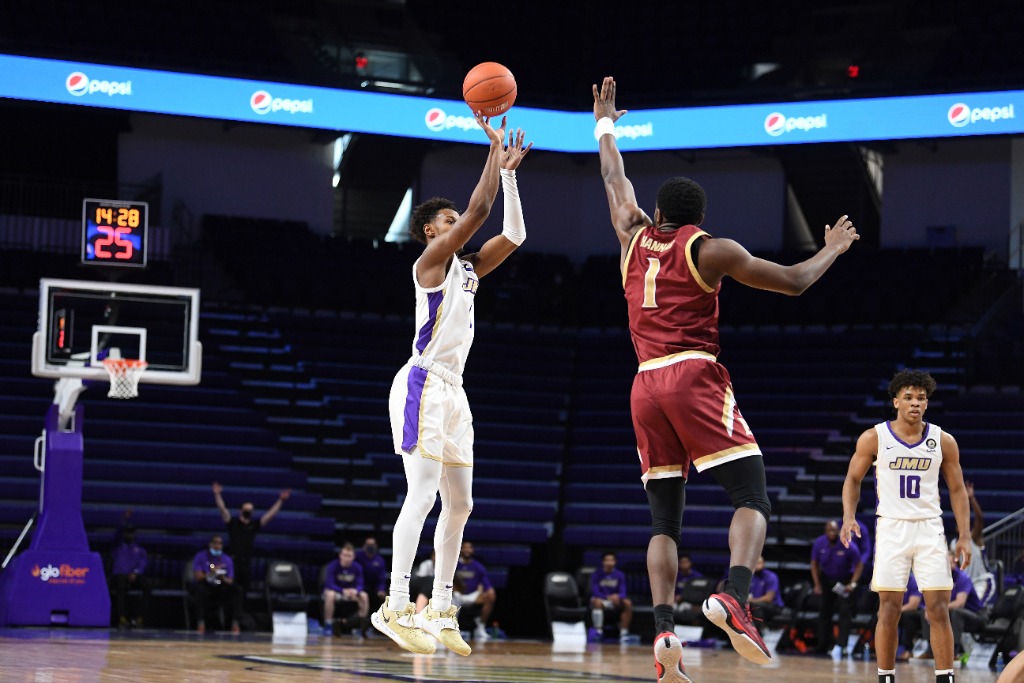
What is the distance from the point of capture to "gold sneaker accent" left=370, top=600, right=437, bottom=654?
6.75 metres

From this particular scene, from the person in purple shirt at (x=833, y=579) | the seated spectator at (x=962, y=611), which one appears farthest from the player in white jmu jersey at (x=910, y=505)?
the person in purple shirt at (x=833, y=579)

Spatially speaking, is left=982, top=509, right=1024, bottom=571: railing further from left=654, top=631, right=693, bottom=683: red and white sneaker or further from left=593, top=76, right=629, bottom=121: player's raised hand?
left=654, top=631, right=693, bottom=683: red and white sneaker

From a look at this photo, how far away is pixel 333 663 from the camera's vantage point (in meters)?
9.30

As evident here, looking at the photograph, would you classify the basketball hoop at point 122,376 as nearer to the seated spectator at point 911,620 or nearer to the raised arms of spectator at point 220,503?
the raised arms of spectator at point 220,503

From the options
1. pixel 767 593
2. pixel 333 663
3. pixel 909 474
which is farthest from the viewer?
pixel 767 593

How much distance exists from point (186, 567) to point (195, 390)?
4.26m

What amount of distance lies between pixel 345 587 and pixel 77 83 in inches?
357

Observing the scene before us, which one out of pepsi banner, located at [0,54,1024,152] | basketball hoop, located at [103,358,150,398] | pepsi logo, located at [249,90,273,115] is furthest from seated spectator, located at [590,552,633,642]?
pepsi logo, located at [249,90,273,115]

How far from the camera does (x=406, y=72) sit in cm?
2252

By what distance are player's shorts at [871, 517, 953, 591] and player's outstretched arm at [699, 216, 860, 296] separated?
8.54 feet

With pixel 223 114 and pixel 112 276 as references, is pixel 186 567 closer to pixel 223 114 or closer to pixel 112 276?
pixel 112 276

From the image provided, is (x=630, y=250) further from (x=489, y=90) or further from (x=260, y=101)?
(x=260, y=101)

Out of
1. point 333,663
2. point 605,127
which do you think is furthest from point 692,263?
point 333,663

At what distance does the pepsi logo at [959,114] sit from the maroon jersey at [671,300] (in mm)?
16547
